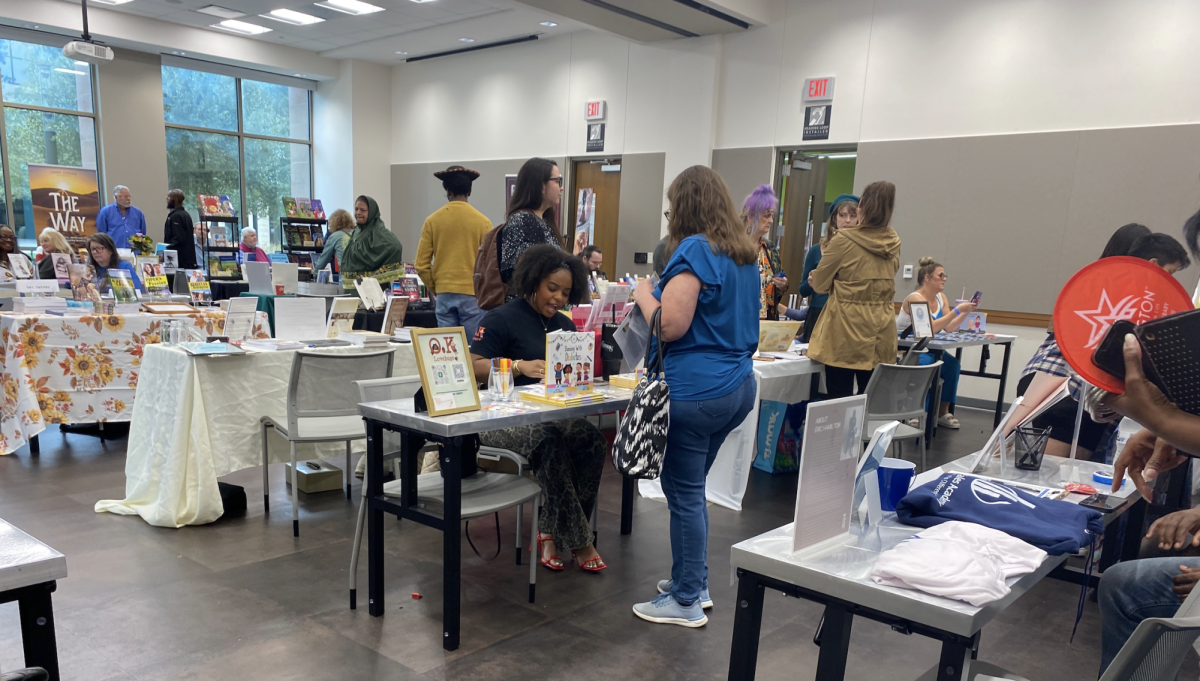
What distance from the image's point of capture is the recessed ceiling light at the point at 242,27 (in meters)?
10.4

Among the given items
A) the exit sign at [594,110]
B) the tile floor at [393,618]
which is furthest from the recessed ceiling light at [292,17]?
the tile floor at [393,618]

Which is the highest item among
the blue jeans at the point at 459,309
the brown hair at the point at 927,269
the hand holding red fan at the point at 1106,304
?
the hand holding red fan at the point at 1106,304

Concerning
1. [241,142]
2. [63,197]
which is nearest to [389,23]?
[241,142]

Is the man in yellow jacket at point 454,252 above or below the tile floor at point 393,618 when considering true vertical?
above

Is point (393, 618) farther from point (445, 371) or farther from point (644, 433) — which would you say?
point (644, 433)

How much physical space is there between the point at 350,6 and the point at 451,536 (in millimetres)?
8912

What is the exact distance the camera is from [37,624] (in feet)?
3.78

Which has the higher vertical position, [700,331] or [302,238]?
[700,331]

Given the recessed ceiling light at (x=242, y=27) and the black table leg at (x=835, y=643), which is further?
the recessed ceiling light at (x=242, y=27)

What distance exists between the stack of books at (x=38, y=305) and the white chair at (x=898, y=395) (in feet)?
15.2

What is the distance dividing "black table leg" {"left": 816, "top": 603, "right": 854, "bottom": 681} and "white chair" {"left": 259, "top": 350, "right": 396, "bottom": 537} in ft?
7.78

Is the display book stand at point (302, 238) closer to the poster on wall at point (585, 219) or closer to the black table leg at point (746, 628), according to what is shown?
the poster on wall at point (585, 219)

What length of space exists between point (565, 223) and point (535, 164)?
690 centimetres

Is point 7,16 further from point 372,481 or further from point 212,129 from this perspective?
point 372,481
